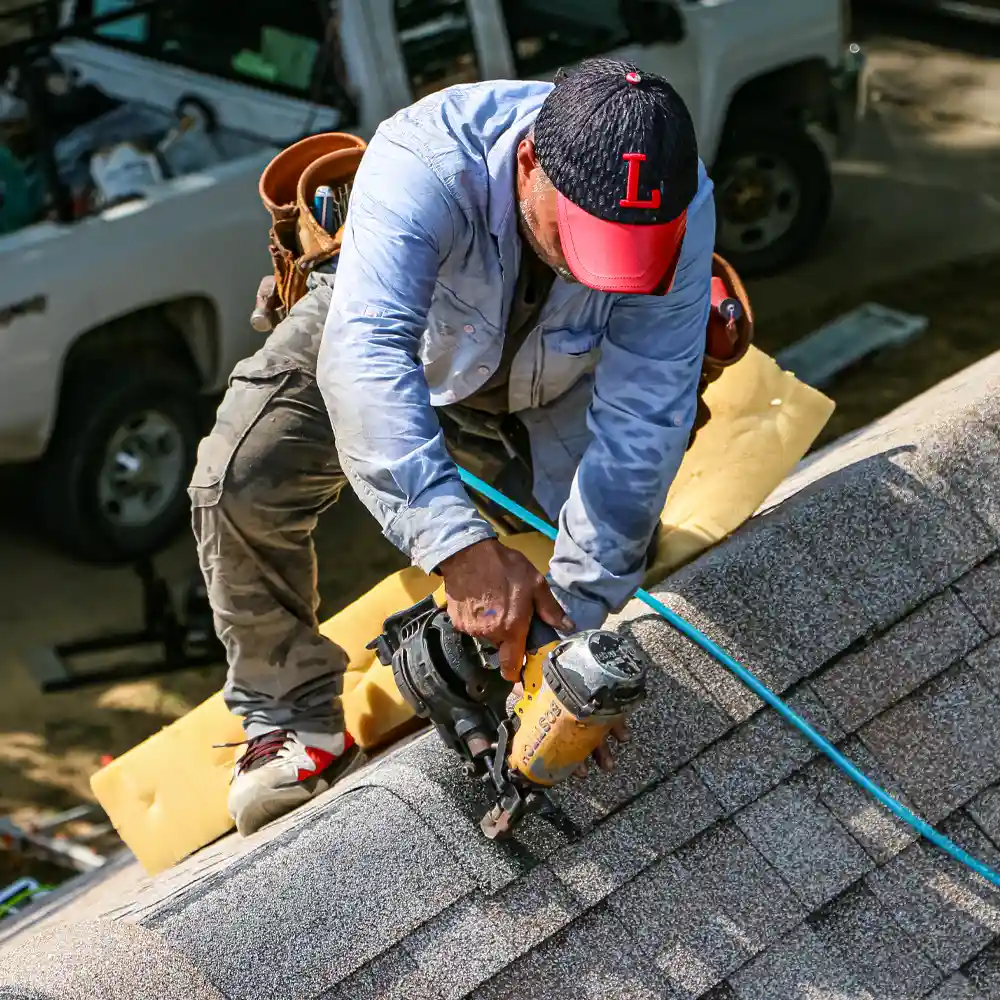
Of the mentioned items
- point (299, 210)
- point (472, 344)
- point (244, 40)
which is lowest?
point (244, 40)

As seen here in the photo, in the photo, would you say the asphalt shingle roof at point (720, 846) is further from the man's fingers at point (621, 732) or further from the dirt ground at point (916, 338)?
the dirt ground at point (916, 338)

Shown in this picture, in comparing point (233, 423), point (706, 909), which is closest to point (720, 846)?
point (706, 909)

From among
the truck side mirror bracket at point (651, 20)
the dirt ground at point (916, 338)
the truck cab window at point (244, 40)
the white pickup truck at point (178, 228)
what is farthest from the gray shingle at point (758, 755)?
the truck side mirror bracket at point (651, 20)

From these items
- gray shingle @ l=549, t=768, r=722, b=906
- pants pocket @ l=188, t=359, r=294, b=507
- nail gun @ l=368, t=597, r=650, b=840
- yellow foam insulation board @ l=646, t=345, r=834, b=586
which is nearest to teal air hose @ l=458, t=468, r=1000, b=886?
nail gun @ l=368, t=597, r=650, b=840

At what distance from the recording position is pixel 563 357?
3.05m

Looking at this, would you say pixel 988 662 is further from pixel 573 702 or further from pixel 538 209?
pixel 538 209

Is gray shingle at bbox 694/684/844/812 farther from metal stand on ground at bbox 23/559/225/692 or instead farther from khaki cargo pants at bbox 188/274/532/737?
metal stand on ground at bbox 23/559/225/692

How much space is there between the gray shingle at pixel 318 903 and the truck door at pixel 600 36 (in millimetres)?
4646

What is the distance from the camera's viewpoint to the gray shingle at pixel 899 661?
9.46ft

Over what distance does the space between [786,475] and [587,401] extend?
1.05m

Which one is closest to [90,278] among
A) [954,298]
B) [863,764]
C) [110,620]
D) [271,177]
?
[110,620]

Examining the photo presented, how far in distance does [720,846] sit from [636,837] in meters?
0.17

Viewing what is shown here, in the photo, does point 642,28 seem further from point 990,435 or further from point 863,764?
point 863,764

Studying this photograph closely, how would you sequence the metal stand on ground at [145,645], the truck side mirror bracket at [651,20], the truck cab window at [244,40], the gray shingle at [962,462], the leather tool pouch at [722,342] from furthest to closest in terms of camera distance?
the truck side mirror bracket at [651,20] < the truck cab window at [244,40] < the metal stand on ground at [145,645] < the leather tool pouch at [722,342] < the gray shingle at [962,462]
